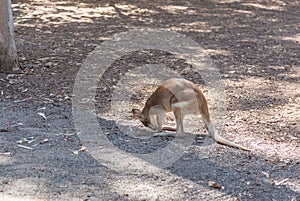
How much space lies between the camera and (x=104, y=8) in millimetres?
12484

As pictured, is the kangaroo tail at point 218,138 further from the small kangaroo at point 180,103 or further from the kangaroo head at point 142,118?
the kangaroo head at point 142,118

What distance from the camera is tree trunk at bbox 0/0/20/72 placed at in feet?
24.1

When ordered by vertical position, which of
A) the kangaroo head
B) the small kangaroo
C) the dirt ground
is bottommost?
the dirt ground

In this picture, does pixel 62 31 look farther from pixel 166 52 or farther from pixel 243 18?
pixel 243 18

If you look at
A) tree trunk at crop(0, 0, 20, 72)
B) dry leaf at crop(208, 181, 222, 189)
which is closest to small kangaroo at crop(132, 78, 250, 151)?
dry leaf at crop(208, 181, 222, 189)

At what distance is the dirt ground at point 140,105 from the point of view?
4.05 meters

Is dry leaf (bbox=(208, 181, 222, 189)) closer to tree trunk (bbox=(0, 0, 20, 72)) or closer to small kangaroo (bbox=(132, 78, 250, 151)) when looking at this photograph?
small kangaroo (bbox=(132, 78, 250, 151))

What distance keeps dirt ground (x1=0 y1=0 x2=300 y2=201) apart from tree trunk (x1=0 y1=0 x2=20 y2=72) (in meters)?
0.19

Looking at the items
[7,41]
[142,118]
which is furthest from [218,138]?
[7,41]

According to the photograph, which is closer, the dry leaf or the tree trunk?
the dry leaf

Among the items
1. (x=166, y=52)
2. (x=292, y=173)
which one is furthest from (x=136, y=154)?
(x=166, y=52)

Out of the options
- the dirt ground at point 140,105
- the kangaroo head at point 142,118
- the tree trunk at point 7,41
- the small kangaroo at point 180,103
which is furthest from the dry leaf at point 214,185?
the tree trunk at point 7,41

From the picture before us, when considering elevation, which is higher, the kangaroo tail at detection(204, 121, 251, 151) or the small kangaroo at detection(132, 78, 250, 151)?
the small kangaroo at detection(132, 78, 250, 151)

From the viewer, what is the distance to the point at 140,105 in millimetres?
6160
